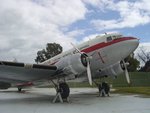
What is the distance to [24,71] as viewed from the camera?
1545cm

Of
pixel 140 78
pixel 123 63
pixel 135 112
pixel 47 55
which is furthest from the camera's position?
pixel 47 55

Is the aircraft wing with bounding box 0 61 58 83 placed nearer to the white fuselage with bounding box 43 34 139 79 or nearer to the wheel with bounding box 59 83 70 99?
the wheel with bounding box 59 83 70 99

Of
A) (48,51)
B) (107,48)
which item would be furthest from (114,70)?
(48,51)

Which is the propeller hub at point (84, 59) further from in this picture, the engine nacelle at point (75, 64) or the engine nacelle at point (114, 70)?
the engine nacelle at point (114, 70)

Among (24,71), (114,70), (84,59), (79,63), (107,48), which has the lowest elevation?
(114,70)

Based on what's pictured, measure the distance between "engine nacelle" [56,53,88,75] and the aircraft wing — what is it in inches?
26.8

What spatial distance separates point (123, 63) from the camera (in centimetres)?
1852

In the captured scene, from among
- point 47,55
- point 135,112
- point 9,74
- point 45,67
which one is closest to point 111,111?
point 135,112

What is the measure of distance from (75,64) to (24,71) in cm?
281

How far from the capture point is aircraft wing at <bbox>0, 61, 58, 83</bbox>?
1464 cm

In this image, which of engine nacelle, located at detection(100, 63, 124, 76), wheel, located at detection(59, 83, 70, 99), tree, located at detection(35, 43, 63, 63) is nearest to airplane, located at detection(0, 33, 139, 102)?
wheel, located at detection(59, 83, 70, 99)

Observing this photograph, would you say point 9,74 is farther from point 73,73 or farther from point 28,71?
point 73,73

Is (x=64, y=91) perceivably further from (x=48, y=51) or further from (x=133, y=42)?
(x=48, y=51)

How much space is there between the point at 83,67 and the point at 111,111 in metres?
4.25
